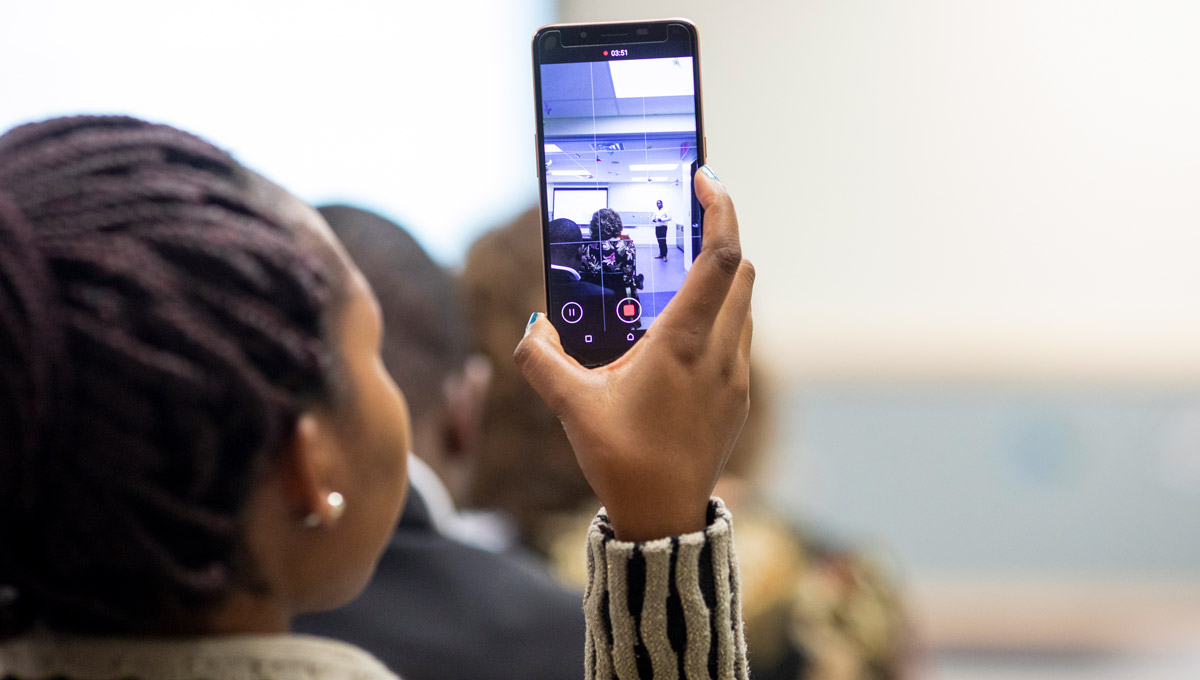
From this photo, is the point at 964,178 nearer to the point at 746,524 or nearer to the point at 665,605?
the point at 746,524

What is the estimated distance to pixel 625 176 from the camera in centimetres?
63

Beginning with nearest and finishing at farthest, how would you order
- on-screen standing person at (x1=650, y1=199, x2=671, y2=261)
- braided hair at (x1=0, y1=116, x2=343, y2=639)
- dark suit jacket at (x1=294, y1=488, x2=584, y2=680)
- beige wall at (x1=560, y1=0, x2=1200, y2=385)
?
braided hair at (x1=0, y1=116, x2=343, y2=639)
on-screen standing person at (x1=650, y1=199, x2=671, y2=261)
dark suit jacket at (x1=294, y1=488, x2=584, y2=680)
beige wall at (x1=560, y1=0, x2=1200, y2=385)

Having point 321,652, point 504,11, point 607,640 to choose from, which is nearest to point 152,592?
point 321,652

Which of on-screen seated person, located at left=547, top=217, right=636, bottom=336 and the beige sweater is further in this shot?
on-screen seated person, located at left=547, top=217, right=636, bottom=336

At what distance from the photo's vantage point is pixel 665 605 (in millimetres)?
523

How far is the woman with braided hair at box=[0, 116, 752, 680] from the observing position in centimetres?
50

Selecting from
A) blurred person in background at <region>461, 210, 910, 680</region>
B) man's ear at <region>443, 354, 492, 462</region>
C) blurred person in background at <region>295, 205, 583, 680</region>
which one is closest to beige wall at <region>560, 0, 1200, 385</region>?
Answer: blurred person in background at <region>461, 210, 910, 680</region>

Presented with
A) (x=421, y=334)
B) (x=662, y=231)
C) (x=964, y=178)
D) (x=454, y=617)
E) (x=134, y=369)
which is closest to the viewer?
(x=134, y=369)

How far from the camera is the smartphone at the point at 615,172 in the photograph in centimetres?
63

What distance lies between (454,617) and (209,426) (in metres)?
0.46

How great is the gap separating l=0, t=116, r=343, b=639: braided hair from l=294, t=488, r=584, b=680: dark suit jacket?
1.18ft

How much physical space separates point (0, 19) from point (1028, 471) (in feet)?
8.47

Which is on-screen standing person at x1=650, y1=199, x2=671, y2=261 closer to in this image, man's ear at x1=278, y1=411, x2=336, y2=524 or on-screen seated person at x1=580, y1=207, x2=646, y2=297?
on-screen seated person at x1=580, y1=207, x2=646, y2=297

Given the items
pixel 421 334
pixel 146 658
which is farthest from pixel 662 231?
pixel 421 334
